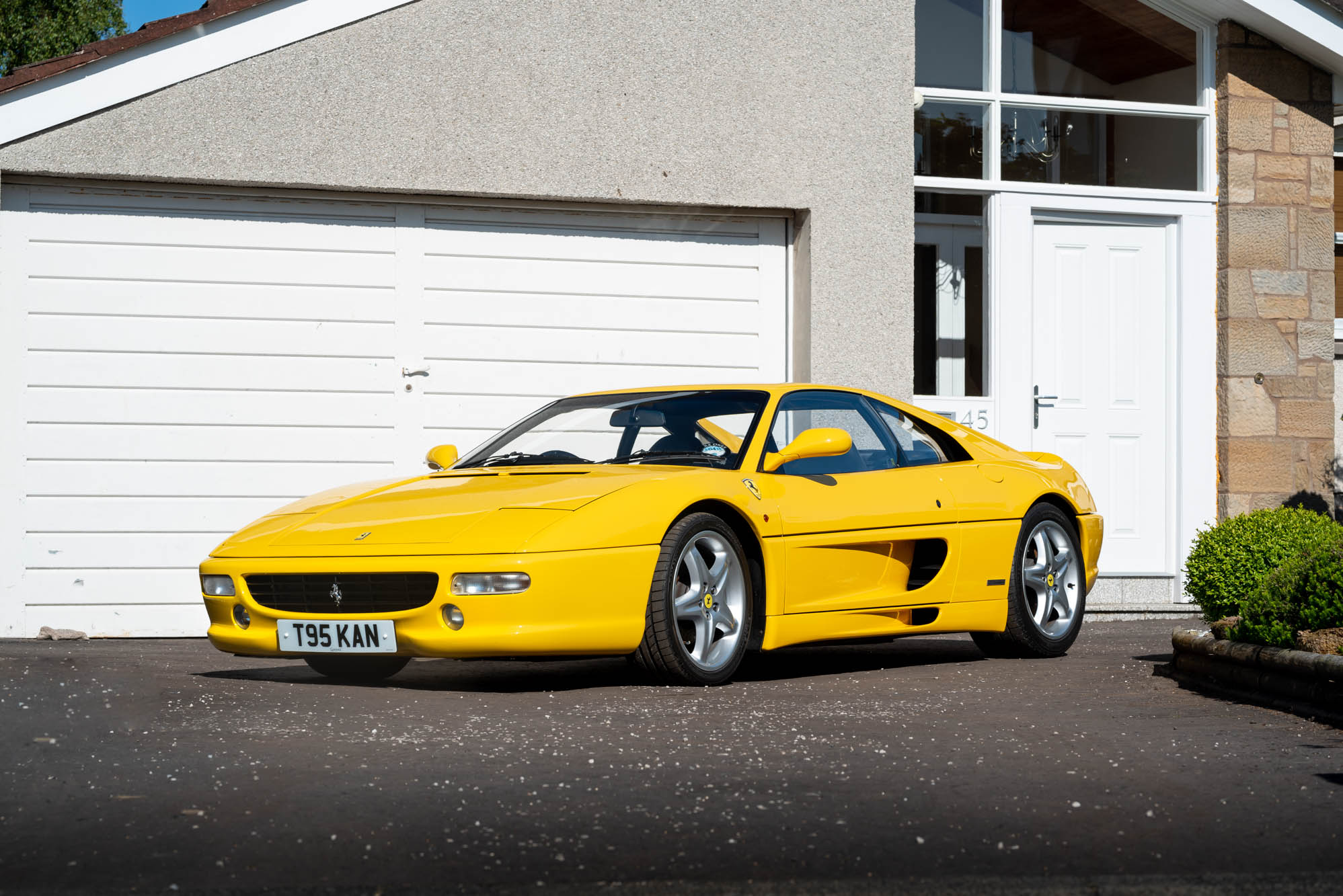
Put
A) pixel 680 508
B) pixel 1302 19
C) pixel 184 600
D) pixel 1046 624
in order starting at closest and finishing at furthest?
1. pixel 680 508
2. pixel 1046 624
3. pixel 184 600
4. pixel 1302 19

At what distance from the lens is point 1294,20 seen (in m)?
11.4

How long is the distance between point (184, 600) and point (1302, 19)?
27.0 ft

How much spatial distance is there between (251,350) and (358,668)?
3536 millimetres

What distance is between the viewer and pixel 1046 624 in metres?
7.98

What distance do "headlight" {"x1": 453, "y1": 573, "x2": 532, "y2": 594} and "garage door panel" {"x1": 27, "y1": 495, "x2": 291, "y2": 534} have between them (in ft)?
14.2

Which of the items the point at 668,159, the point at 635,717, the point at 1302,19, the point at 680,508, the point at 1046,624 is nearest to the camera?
the point at 635,717

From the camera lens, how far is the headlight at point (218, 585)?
639 centimetres

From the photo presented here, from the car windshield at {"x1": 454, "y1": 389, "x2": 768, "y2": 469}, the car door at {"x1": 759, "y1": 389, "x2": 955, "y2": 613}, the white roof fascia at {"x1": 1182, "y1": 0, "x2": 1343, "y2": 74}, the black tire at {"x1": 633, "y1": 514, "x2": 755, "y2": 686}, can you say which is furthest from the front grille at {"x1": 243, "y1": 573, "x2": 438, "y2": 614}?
the white roof fascia at {"x1": 1182, "y1": 0, "x2": 1343, "y2": 74}

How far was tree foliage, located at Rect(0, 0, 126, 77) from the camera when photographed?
1425 inches

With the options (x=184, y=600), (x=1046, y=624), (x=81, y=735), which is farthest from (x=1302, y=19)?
(x=81, y=735)

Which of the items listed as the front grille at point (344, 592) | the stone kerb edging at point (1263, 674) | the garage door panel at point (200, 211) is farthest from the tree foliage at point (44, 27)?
the stone kerb edging at point (1263, 674)

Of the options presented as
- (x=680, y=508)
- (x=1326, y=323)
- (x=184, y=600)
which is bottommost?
(x=184, y=600)

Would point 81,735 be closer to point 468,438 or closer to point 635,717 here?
point 635,717

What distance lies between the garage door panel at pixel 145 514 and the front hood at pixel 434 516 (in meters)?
3.12
